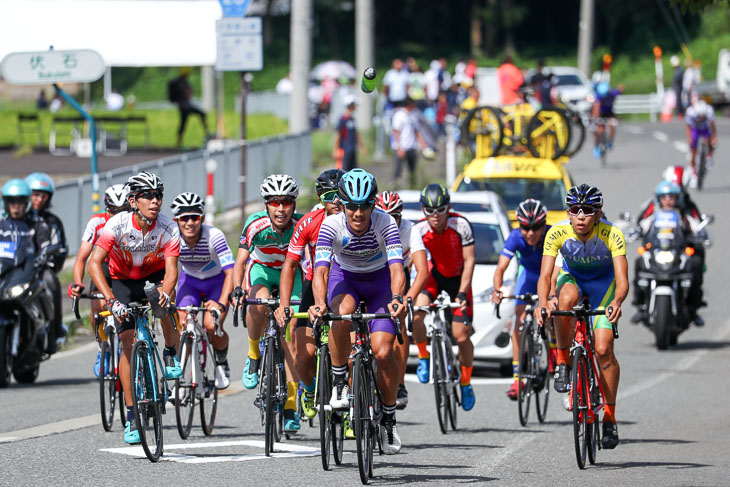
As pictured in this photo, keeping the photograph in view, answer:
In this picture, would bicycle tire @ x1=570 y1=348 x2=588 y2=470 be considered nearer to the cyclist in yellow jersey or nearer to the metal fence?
the cyclist in yellow jersey

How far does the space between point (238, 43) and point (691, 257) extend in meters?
7.49

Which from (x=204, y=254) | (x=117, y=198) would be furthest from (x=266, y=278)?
(x=117, y=198)

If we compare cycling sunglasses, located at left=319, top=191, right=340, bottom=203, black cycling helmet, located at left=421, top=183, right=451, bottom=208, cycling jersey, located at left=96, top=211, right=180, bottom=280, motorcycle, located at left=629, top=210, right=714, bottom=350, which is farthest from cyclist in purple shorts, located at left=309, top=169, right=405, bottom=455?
motorcycle, located at left=629, top=210, right=714, bottom=350

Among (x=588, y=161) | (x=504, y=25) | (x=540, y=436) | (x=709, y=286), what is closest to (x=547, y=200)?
(x=709, y=286)

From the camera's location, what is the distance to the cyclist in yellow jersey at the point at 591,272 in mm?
10797

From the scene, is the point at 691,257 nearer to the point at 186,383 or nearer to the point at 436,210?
the point at 436,210

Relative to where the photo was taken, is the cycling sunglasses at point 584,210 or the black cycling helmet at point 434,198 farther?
the black cycling helmet at point 434,198

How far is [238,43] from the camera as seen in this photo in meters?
22.4

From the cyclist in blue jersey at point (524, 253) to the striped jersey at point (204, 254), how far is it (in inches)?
97.5

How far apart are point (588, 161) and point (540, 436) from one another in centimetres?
2590

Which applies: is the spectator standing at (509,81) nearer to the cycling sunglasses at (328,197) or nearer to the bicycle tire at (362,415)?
the cycling sunglasses at (328,197)

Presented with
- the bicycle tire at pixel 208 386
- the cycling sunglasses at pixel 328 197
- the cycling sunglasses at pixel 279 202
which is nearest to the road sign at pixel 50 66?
the bicycle tire at pixel 208 386

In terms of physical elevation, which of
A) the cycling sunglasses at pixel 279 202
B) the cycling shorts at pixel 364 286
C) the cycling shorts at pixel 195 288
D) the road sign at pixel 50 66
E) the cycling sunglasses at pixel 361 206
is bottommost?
the cycling shorts at pixel 195 288

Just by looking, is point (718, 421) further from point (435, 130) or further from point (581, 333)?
point (435, 130)
